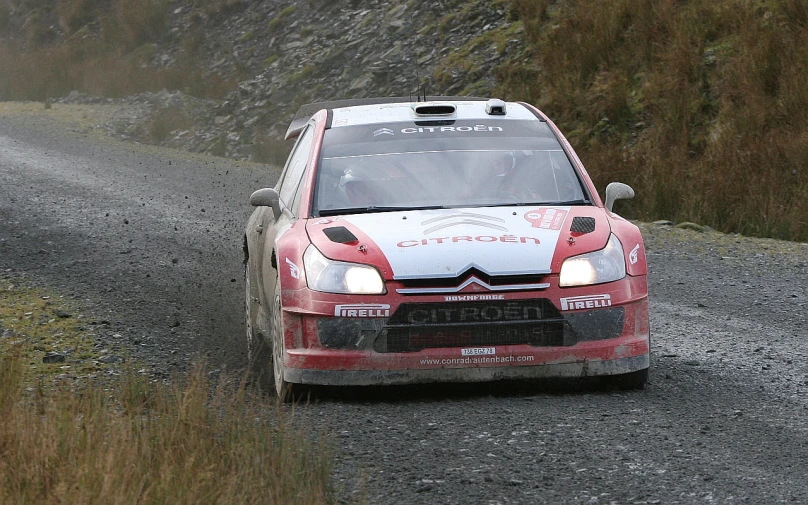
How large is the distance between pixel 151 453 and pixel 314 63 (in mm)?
23817

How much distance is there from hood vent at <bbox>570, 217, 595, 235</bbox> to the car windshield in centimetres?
42

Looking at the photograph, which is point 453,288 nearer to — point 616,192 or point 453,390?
point 453,390

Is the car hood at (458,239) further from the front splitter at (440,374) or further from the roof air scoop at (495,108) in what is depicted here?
the roof air scoop at (495,108)

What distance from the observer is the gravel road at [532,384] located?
5.01 meters

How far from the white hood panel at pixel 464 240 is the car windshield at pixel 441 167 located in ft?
1.10

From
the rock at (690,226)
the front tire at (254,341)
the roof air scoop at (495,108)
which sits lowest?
the rock at (690,226)

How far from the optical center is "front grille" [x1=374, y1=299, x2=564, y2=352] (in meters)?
6.39

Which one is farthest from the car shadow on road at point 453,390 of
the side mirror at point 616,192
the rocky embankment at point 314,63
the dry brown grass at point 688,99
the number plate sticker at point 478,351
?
the rocky embankment at point 314,63

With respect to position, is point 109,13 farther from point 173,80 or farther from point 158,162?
point 158,162

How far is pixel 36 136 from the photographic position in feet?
84.2

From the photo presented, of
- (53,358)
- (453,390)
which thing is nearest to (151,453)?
(453,390)

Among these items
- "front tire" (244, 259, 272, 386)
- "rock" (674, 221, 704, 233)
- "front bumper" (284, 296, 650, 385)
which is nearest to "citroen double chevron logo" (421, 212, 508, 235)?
"front bumper" (284, 296, 650, 385)

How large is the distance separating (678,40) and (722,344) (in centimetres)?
1171

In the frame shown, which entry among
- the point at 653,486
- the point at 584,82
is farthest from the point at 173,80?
the point at 653,486
